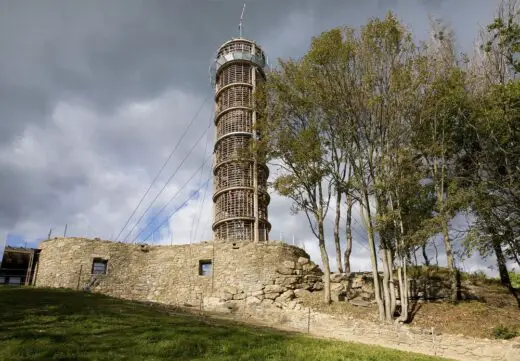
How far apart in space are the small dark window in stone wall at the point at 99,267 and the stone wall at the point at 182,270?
24cm

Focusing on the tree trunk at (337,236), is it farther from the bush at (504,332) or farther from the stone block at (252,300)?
the bush at (504,332)

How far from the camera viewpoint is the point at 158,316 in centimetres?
1730

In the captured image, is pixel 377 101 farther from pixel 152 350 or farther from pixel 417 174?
pixel 152 350

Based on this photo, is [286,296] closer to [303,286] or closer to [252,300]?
[303,286]

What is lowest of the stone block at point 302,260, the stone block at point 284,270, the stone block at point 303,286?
the stone block at point 303,286

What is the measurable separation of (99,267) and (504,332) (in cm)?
2114

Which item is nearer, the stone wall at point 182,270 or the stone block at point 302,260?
the stone wall at point 182,270

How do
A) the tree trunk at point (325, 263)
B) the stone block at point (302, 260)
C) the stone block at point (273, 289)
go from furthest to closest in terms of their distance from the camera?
the stone block at point (302, 260) → the stone block at point (273, 289) → the tree trunk at point (325, 263)

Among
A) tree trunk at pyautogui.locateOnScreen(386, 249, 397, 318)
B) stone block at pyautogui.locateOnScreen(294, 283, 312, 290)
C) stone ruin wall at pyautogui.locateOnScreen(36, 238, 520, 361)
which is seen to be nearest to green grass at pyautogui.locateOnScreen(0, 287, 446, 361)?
tree trunk at pyautogui.locateOnScreen(386, 249, 397, 318)

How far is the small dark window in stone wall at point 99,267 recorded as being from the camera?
26281 mm

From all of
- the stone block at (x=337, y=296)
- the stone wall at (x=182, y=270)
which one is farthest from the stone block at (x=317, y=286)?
the stone block at (x=337, y=296)

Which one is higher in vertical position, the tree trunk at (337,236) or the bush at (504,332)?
the tree trunk at (337,236)

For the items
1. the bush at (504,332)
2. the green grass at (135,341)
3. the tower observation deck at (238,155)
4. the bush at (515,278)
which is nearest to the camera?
the green grass at (135,341)

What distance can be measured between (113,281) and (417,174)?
1785 centimetres
